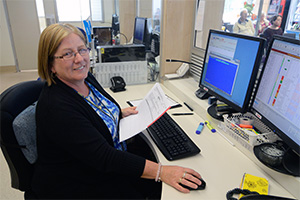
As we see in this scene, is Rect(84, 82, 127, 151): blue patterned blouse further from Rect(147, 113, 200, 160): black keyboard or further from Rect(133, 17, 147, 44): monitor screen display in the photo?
Rect(133, 17, 147, 44): monitor screen display

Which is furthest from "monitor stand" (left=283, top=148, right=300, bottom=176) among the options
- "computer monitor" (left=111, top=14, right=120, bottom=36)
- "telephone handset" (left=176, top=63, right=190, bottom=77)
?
"computer monitor" (left=111, top=14, right=120, bottom=36)

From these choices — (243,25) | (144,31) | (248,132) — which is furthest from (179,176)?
(243,25)

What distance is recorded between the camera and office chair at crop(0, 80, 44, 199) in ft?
3.05

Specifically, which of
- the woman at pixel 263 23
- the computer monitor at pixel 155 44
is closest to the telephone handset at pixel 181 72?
the computer monitor at pixel 155 44

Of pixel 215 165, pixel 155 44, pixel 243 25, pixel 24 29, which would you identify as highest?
pixel 243 25

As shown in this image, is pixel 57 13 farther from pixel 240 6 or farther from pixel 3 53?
pixel 240 6

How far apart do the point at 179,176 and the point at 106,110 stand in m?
0.54

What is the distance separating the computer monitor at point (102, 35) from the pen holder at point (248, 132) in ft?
7.98

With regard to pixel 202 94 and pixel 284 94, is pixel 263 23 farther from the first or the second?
pixel 284 94

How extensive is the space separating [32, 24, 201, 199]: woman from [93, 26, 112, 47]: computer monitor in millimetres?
2192

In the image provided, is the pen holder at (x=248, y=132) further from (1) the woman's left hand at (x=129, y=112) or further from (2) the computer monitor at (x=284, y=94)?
(1) the woman's left hand at (x=129, y=112)

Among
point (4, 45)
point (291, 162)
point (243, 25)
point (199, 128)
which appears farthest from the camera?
point (4, 45)

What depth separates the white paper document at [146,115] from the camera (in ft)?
3.52

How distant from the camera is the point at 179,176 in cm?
87
